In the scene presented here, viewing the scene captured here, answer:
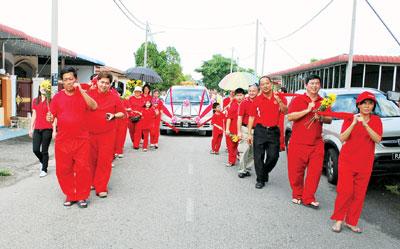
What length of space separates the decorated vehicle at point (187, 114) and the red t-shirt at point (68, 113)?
30.3 feet

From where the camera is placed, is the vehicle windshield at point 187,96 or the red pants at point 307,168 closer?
the red pants at point 307,168

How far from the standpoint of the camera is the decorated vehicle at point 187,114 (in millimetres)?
14688

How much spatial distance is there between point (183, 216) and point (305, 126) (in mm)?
2140

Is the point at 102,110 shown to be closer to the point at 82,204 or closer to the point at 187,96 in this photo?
the point at 82,204

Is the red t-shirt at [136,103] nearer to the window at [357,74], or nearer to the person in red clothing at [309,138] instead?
the person in red clothing at [309,138]

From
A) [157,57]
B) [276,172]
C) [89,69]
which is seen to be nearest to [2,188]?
[276,172]

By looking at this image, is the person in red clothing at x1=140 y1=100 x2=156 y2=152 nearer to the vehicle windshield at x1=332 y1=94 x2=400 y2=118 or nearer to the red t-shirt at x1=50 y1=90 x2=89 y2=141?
the vehicle windshield at x1=332 y1=94 x2=400 y2=118

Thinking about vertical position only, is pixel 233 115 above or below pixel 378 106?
below

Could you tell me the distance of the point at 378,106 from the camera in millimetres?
8094

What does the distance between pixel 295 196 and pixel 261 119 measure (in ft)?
4.81

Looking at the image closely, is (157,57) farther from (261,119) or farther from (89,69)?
(261,119)

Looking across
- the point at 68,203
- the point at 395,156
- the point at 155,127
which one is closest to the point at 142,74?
the point at 155,127

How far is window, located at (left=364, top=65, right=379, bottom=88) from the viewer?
20.3m

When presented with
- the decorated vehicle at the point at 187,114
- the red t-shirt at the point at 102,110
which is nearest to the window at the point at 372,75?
the decorated vehicle at the point at 187,114
